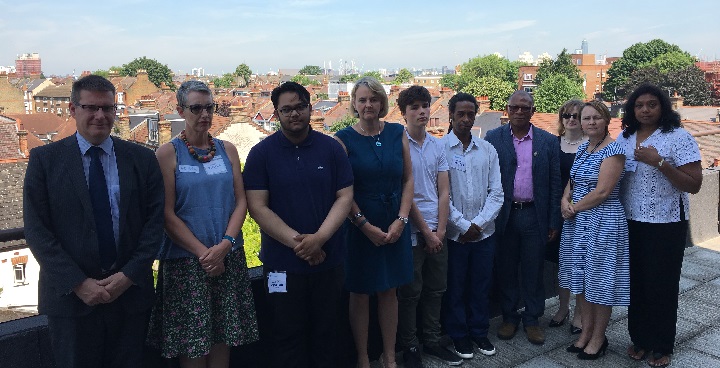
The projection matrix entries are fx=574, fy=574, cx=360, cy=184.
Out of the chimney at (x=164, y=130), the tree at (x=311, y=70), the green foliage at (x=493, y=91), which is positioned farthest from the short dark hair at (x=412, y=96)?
the tree at (x=311, y=70)

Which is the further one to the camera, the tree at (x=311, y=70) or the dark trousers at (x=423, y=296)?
the tree at (x=311, y=70)

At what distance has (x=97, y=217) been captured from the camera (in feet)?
7.46

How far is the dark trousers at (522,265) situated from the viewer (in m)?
3.70

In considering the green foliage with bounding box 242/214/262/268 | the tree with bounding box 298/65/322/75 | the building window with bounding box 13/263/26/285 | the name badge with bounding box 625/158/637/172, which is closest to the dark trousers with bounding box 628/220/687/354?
the name badge with bounding box 625/158/637/172

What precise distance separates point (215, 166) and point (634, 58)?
251 feet

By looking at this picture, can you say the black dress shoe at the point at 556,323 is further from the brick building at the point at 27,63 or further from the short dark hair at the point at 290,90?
the brick building at the point at 27,63

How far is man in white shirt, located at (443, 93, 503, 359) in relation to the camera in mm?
3531

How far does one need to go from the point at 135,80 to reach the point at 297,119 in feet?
225

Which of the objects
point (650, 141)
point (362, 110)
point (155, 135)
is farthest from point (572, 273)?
point (155, 135)

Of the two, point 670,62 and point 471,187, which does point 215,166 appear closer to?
point 471,187

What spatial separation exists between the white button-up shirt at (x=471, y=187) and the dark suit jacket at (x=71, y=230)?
1.85 m

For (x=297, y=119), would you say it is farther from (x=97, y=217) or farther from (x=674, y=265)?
(x=674, y=265)

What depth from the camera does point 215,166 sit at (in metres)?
2.62

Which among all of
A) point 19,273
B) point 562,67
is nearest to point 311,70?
point 562,67
